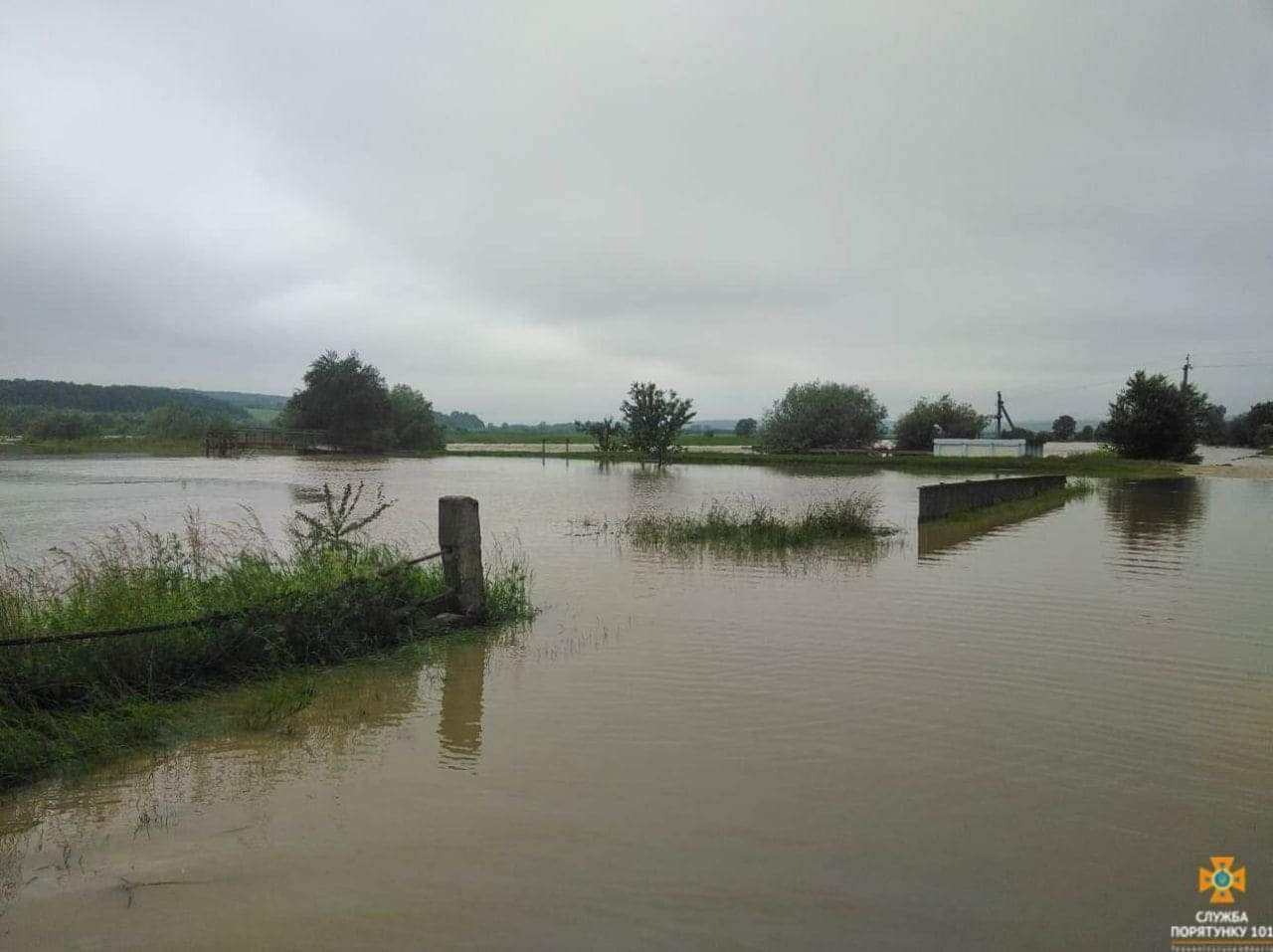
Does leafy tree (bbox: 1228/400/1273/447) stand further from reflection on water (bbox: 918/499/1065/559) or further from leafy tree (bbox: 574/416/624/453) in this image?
reflection on water (bbox: 918/499/1065/559)

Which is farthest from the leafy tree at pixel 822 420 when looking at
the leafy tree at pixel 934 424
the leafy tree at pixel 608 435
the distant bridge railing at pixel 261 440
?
the distant bridge railing at pixel 261 440

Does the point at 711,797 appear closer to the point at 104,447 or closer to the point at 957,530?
the point at 957,530

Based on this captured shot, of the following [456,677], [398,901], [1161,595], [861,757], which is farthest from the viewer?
[1161,595]

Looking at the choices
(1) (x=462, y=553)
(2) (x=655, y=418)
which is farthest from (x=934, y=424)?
(1) (x=462, y=553)

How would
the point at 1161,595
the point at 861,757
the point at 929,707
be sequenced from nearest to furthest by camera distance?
the point at 861,757 → the point at 929,707 → the point at 1161,595

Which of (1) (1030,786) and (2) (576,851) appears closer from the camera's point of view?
(2) (576,851)

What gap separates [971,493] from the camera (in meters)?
22.9

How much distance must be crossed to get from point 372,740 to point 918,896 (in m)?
3.56

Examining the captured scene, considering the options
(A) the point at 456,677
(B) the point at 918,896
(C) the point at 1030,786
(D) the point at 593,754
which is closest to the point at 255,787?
(D) the point at 593,754

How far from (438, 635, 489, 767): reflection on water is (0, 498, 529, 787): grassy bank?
55 centimetres

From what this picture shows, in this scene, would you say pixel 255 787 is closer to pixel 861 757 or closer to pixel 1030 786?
pixel 861 757

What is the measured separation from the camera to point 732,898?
149 inches

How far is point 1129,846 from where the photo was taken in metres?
4.28

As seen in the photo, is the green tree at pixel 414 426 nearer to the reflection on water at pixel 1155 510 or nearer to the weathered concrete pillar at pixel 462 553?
the reflection on water at pixel 1155 510
